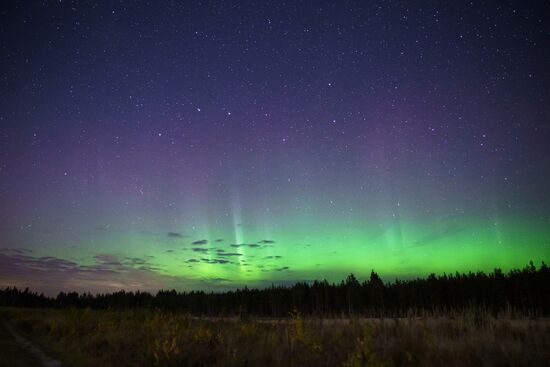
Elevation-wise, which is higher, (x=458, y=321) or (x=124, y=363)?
(x=458, y=321)

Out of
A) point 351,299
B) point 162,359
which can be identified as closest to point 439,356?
point 162,359

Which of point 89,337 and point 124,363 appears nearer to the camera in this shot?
point 124,363

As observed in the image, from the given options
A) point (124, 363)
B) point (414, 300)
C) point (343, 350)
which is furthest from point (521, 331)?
point (414, 300)

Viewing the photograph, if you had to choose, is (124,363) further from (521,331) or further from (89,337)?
(521,331)

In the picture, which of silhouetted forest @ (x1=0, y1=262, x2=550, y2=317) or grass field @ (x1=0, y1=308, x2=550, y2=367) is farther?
silhouetted forest @ (x1=0, y1=262, x2=550, y2=317)

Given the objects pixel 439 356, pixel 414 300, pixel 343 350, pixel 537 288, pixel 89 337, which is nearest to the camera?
pixel 439 356

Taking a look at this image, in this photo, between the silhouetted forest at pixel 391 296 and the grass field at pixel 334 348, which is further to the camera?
the silhouetted forest at pixel 391 296

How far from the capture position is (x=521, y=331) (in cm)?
1263

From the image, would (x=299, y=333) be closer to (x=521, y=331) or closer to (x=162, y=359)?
(x=162, y=359)

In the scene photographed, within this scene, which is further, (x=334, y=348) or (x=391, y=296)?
(x=391, y=296)

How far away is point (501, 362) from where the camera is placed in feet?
26.3

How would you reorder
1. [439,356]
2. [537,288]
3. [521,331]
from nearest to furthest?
1. [439,356]
2. [521,331]
3. [537,288]

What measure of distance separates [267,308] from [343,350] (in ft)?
269

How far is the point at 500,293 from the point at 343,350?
2187 inches
